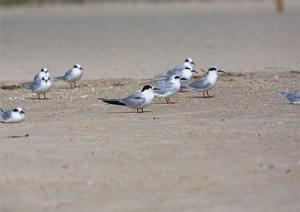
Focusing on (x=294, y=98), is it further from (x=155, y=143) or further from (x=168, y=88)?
(x=155, y=143)

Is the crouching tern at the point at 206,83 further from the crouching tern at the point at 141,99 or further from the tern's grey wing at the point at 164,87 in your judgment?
the crouching tern at the point at 141,99

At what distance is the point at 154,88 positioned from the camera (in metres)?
14.3

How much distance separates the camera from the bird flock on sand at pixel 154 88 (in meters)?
12.8

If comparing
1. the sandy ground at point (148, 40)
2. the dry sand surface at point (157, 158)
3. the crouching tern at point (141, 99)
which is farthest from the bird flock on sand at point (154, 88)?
the sandy ground at point (148, 40)

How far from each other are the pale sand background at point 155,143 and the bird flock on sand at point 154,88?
18 centimetres

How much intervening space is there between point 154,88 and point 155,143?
3.83 metres

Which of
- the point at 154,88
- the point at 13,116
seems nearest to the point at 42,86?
the point at 154,88

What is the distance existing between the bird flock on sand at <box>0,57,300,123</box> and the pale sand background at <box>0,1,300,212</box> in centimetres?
18

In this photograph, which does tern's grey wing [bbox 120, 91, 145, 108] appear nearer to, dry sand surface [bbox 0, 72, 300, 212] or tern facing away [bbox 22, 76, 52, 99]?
dry sand surface [bbox 0, 72, 300, 212]

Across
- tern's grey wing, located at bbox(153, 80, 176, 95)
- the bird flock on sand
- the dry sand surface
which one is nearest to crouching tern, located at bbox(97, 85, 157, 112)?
the bird flock on sand

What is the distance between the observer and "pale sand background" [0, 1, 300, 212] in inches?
329

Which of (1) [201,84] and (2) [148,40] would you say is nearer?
(1) [201,84]

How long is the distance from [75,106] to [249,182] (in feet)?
19.6

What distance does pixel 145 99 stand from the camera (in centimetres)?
1306
